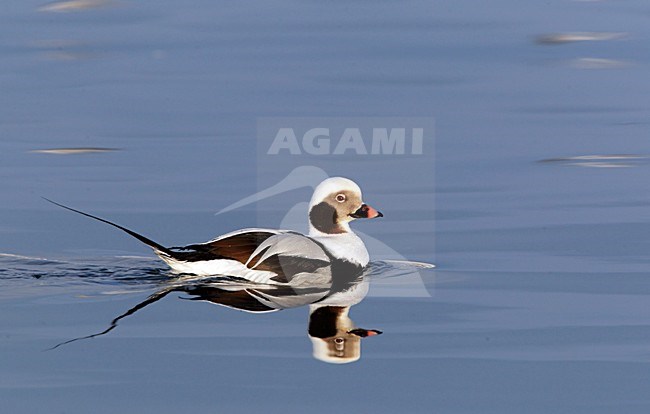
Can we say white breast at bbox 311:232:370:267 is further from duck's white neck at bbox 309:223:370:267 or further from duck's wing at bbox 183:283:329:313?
duck's wing at bbox 183:283:329:313

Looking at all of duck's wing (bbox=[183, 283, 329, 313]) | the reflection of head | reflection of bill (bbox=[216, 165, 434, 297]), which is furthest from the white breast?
the reflection of head

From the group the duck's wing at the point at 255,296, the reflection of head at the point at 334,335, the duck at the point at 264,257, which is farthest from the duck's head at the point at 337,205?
the reflection of head at the point at 334,335

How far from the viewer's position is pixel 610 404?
5.27 meters

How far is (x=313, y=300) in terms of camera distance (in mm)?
7137

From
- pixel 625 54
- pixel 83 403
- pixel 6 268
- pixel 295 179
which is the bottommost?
pixel 83 403

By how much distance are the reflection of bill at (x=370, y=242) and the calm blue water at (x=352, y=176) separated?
0.17 feet

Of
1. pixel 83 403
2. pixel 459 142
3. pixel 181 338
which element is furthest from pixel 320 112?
pixel 83 403

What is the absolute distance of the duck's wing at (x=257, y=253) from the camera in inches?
296

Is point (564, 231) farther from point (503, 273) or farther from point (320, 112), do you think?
point (320, 112)

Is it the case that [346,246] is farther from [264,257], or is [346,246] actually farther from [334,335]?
[334,335]

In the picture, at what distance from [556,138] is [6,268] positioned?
→ 185 inches

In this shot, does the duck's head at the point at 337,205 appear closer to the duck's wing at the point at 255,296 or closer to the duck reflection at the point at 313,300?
the duck reflection at the point at 313,300

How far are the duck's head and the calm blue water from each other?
36 centimetres

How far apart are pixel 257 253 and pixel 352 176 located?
2.34 meters
